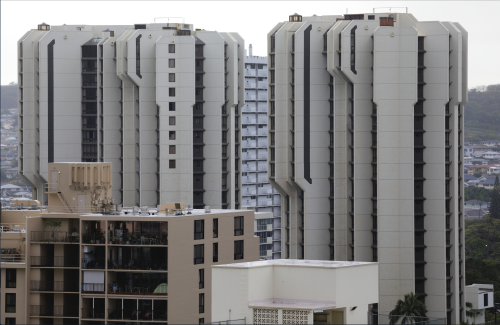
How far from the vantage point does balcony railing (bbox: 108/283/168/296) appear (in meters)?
82.9

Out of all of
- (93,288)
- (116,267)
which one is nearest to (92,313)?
(93,288)

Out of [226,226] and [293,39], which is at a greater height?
[293,39]

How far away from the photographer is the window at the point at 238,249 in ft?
296

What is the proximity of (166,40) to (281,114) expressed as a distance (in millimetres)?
20350

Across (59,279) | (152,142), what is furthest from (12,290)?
(152,142)

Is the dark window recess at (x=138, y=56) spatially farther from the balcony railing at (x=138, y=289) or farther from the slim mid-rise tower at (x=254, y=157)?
the slim mid-rise tower at (x=254, y=157)

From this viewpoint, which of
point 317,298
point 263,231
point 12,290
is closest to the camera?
point 317,298

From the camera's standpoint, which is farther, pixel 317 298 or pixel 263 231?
pixel 263 231

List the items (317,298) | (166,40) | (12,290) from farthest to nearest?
(166,40), (12,290), (317,298)

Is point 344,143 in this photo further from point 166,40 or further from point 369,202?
point 166,40

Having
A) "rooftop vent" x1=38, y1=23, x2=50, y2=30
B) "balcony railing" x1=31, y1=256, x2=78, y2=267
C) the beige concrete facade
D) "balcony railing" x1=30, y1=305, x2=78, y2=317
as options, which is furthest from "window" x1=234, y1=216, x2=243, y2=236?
"rooftop vent" x1=38, y1=23, x2=50, y2=30

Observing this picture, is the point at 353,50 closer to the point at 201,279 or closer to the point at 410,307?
the point at 410,307

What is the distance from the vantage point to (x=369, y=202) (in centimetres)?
10950

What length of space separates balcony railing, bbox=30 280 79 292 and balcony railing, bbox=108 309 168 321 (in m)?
4.26
